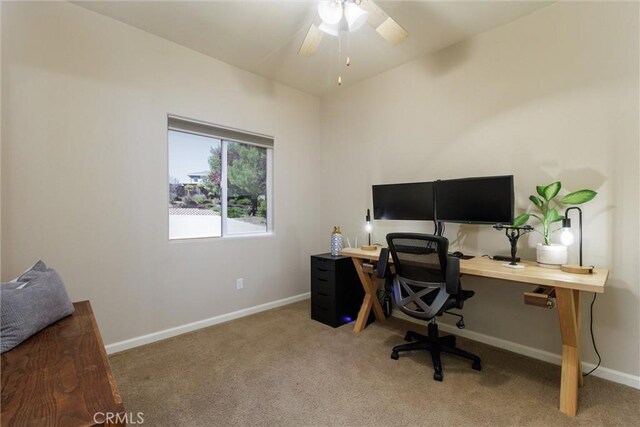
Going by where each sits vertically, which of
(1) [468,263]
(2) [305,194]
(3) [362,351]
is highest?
(2) [305,194]

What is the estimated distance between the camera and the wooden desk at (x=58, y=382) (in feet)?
2.85

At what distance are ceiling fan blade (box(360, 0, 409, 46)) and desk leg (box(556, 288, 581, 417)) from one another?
1929mm

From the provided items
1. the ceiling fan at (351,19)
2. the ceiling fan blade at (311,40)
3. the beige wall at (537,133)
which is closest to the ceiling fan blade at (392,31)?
the ceiling fan at (351,19)

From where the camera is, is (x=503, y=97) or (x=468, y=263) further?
(x=503, y=97)

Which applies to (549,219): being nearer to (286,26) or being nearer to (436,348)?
(436,348)

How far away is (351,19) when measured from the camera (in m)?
2.05

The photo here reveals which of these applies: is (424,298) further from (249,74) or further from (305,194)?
(249,74)

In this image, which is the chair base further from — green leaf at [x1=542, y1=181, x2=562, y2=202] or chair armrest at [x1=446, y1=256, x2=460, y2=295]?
green leaf at [x1=542, y1=181, x2=562, y2=202]

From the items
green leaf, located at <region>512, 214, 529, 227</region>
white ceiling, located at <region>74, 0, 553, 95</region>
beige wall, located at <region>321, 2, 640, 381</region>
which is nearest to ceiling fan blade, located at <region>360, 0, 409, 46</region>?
white ceiling, located at <region>74, 0, 553, 95</region>

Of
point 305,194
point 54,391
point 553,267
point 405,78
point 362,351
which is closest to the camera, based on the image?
point 54,391

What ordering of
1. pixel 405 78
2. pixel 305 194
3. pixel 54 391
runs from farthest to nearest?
1. pixel 305 194
2. pixel 405 78
3. pixel 54 391

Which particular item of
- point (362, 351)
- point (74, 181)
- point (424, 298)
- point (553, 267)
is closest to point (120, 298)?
point (74, 181)

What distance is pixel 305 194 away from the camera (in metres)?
3.86

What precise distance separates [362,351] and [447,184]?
157 centimetres
